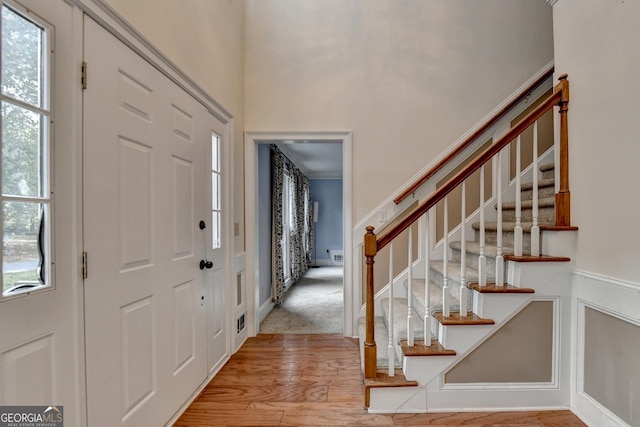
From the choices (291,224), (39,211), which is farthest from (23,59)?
(291,224)

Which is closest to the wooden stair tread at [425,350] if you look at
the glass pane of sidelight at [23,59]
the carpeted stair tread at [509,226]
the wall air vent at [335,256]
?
the carpeted stair tread at [509,226]

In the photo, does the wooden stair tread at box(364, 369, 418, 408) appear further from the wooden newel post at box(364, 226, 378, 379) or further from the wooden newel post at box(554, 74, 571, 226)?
the wooden newel post at box(554, 74, 571, 226)

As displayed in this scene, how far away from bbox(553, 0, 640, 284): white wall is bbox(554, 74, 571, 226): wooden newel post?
23mm

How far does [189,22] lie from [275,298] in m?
3.03

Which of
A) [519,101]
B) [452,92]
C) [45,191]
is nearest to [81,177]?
[45,191]

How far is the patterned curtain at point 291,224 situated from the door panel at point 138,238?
188cm

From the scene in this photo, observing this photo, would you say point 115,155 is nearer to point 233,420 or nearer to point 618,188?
point 233,420

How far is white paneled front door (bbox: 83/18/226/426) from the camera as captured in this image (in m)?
1.24

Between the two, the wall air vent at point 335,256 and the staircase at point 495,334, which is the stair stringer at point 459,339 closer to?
the staircase at point 495,334

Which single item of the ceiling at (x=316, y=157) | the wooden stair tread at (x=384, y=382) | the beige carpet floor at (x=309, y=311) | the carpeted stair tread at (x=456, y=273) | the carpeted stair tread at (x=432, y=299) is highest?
the ceiling at (x=316, y=157)

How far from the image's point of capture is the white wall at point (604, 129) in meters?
1.44

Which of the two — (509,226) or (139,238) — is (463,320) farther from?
(139,238)

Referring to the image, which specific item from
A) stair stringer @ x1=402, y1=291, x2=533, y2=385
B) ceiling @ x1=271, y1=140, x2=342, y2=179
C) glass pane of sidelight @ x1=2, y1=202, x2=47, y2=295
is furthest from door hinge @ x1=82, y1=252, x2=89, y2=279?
ceiling @ x1=271, y1=140, x2=342, y2=179

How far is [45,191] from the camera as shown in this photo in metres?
1.05
